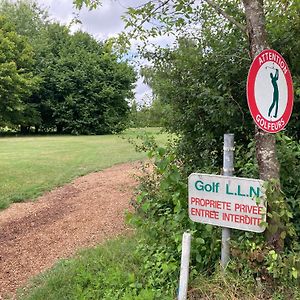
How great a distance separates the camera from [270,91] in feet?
8.60

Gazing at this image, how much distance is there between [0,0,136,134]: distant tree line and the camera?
A: 3234cm

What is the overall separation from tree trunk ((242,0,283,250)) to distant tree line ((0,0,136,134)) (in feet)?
95.6

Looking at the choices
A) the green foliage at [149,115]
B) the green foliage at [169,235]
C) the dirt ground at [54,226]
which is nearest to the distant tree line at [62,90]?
the dirt ground at [54,226]

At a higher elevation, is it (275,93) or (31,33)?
(31,33)

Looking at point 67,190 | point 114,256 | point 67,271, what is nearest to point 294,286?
point 114,256

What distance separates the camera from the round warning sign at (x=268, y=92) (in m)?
2.57

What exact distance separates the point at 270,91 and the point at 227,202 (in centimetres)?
82

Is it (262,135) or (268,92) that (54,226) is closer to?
(262,135)

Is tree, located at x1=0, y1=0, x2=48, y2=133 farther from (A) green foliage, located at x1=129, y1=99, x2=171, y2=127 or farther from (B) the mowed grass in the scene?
(A) green foliage, located at x1=129, y1=99, x2=171, y2=127

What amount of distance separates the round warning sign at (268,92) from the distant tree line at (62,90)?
29282 mm

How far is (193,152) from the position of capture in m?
4.94

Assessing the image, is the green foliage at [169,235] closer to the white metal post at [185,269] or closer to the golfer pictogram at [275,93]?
the white metal post at [185,269]

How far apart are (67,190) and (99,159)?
5.59 m

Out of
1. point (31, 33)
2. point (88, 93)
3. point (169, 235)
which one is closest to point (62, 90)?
point (88, 93)
